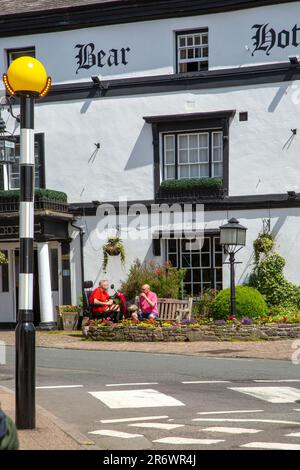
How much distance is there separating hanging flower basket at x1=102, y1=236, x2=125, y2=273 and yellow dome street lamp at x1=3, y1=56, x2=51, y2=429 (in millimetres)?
16898

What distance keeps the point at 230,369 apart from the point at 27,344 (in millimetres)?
6918

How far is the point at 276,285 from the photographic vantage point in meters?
24.5

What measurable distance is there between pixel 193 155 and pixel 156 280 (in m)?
3.89

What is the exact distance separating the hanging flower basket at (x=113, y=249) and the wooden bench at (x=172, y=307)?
3.09 meters

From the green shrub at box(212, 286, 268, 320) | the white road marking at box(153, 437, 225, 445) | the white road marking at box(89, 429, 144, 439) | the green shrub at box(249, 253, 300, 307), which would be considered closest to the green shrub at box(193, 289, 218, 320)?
the green shrub at box(249, 253, 300, 307)

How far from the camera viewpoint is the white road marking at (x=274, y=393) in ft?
37.9

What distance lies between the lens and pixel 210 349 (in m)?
18.8

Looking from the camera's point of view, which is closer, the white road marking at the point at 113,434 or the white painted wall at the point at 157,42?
the white road marking at the point at 113,434

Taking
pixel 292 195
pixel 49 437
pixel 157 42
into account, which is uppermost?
pixel 157 42

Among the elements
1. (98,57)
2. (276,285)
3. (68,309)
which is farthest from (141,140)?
(276,285)

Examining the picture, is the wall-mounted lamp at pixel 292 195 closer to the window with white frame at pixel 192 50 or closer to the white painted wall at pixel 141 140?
the white painted wall at pixel 141 140

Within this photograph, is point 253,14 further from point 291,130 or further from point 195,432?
point 195,432

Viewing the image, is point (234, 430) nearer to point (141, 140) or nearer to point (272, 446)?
point (272, 446)

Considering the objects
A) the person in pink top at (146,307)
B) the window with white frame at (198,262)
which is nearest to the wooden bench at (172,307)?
the person in pink top at (146,307)
